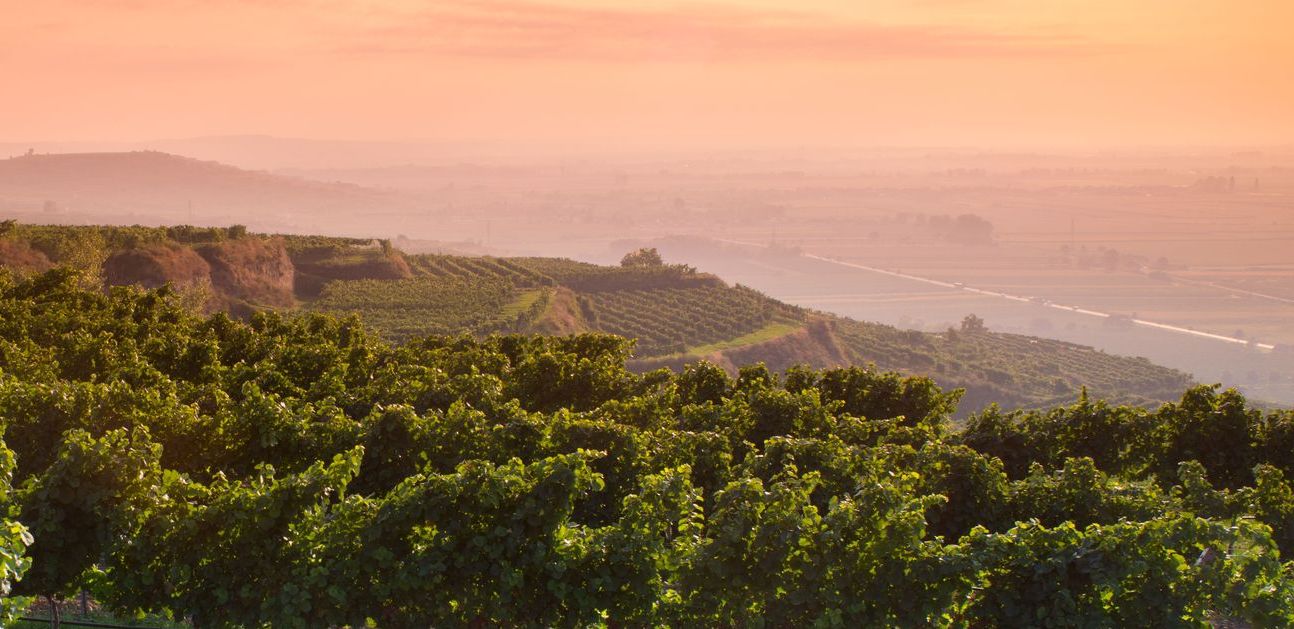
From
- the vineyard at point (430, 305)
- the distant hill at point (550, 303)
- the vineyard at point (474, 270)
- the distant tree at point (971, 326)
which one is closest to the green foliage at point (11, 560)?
the distant hill at point (550, 303)

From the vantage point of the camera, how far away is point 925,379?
1041 inches

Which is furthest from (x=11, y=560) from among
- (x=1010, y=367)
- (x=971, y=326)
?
(x=971, y=326)

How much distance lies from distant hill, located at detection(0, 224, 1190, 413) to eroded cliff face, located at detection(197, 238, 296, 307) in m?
0.10

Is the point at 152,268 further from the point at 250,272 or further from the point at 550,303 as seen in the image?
the point at 550,303

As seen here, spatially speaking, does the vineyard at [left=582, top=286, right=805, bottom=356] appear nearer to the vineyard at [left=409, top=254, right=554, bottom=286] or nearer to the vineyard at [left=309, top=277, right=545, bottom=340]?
the vineyard at [left=409, top=254, right=554, bottom=286]

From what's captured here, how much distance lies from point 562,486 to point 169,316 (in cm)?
2285

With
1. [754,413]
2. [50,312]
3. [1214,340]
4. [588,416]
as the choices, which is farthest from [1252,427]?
[1214,340]

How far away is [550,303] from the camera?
75.9 metres

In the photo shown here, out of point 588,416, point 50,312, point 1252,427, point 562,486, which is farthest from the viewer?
point 50,312

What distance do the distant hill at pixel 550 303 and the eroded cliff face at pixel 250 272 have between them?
97 mm

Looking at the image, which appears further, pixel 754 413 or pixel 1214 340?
pixel 1214 340

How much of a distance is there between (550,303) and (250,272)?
67.4 feet

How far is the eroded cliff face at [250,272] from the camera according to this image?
6644 centimetres

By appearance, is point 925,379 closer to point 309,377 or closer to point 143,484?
point 309,377
